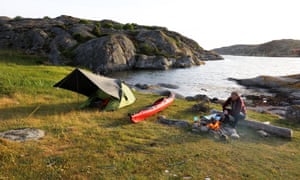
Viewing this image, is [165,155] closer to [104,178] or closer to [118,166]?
[118,166]

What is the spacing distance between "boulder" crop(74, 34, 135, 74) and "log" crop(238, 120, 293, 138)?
44.4m

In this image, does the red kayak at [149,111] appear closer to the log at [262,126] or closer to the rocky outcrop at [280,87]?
the log at [262,126]

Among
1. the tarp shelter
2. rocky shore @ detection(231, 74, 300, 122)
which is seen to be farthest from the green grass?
rocky shore @ detection(231, 74, 300, 122)

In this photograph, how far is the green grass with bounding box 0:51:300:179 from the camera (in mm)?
8898

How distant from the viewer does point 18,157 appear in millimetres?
9461

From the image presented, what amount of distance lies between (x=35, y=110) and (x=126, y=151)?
8971mm

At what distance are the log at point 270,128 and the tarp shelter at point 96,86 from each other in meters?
8.56

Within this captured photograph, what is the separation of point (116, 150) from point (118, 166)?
1.48 m

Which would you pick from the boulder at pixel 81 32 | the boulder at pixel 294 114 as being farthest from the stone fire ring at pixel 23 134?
the boulder at pixel 81 32

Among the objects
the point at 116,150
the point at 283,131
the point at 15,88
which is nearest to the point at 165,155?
the point at 116,150

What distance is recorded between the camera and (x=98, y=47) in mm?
59500

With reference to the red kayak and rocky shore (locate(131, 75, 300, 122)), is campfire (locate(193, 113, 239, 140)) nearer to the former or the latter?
the red kayak

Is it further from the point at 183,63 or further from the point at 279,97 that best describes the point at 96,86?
the point at 183,63

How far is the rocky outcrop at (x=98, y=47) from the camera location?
59312 mm
